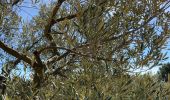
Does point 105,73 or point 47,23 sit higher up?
point 47,23

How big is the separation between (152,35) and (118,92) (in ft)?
6.18

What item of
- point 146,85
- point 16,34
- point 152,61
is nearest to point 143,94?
point 146,85

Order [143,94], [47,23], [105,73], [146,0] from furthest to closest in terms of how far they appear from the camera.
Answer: [47,23] < [146,0] < [105,73] < [143,94]

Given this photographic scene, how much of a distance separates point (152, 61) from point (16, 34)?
5.06m

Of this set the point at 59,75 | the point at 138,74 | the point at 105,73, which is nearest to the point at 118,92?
the point at 105,73

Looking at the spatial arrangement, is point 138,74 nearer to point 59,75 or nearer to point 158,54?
point 158,54

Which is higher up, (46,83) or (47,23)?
(47,23)

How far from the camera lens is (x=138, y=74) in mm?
4641

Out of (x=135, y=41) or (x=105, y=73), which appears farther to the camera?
(x=135, y=41)

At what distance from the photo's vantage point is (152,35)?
530 centimetres

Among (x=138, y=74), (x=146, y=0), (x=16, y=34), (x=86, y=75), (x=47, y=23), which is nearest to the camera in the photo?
(x=86, y=75)

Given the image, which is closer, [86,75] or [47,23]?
[86,75]

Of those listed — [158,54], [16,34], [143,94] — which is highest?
[16,34]

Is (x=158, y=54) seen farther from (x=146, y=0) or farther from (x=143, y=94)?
(x=143, y=94)
